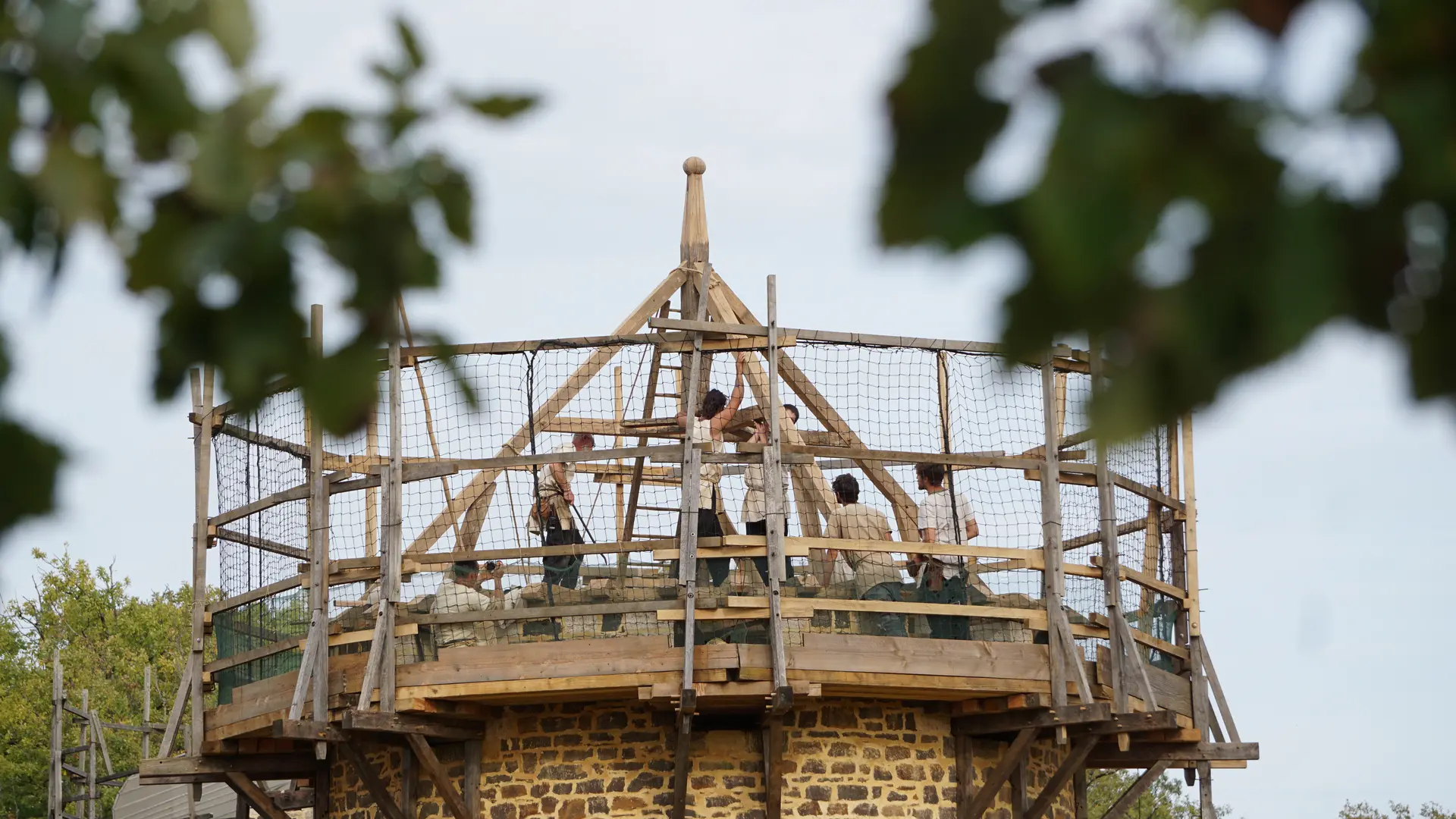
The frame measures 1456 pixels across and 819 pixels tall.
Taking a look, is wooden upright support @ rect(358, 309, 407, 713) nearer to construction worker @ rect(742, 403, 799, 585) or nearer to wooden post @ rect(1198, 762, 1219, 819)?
construction worker @ rect(742, 403, 799, 585)

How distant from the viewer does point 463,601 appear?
1177 cm

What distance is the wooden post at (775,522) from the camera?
36.6 ft

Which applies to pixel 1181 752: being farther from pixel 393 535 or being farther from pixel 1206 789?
pixel 393 535

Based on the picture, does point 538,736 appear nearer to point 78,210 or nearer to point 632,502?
point 632,502

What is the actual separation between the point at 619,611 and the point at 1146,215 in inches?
378

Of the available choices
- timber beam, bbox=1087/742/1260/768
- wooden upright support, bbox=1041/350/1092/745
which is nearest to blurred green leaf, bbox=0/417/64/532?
wooden upright support, bbox=1041/350/1092/745

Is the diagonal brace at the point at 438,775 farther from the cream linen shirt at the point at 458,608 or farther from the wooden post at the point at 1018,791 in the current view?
the wooden post at the point at 1018,791

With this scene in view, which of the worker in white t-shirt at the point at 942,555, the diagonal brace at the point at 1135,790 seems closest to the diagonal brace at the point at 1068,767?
the diagonal brace at the point at 1135,790

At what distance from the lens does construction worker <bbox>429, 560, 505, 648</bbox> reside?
11734 millimetres

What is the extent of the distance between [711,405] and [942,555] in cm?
183

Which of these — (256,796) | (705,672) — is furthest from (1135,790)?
(256,796)

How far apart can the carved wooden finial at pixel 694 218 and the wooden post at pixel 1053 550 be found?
2948 millimetres

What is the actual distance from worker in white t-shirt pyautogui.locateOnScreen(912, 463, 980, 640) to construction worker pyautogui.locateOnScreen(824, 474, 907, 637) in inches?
7.5

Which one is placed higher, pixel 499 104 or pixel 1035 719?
pixel 499 104
